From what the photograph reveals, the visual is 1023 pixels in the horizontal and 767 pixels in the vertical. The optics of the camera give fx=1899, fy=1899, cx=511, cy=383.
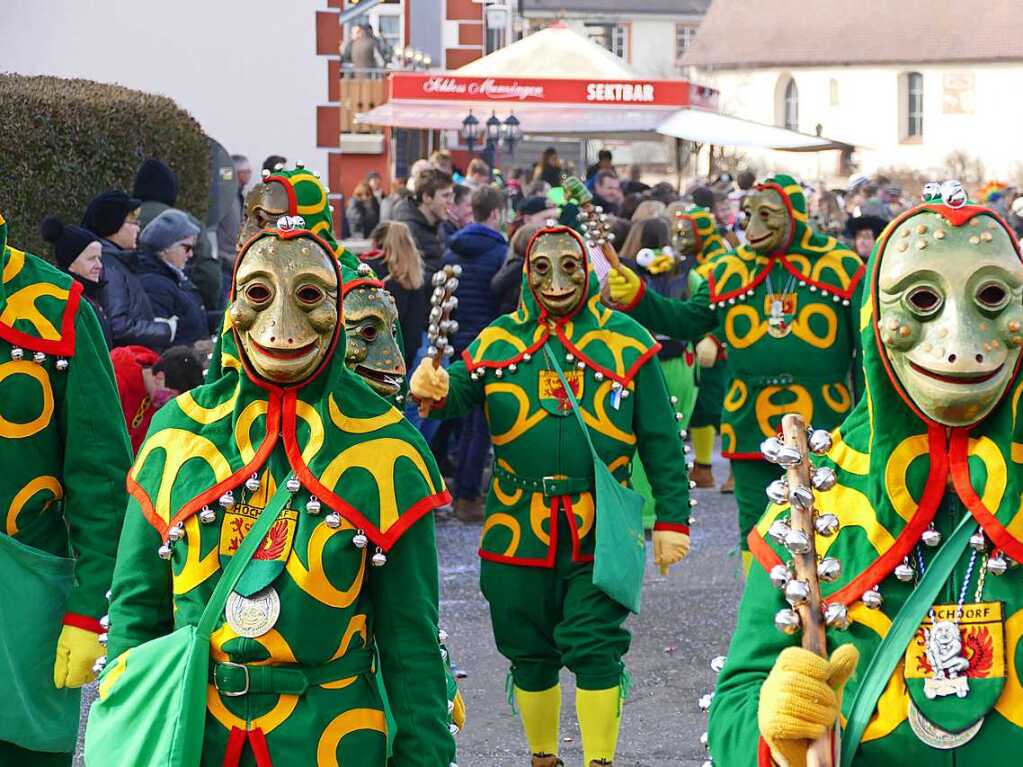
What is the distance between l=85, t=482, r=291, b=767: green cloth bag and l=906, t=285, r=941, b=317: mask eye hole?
4.22ft

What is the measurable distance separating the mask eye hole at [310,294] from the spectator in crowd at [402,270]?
665 centimetres

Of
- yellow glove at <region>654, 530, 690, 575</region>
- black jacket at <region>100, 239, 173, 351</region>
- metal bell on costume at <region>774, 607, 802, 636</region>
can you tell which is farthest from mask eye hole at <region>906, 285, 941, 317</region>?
black jacket at <region>100, 239, 173, 351</region>

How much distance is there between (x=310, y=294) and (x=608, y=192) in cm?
1262

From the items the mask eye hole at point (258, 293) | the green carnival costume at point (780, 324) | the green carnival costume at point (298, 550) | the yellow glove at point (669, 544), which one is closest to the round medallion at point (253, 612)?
the green carnival costume at point (298, 550)

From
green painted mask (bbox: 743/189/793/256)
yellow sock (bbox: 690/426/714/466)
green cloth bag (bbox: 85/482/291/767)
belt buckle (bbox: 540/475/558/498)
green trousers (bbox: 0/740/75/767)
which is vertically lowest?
green trousers (bbox: 0/740/75/767)

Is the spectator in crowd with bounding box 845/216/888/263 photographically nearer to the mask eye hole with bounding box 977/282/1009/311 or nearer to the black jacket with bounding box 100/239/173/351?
the black jacket with bounding box 100/239/173/351

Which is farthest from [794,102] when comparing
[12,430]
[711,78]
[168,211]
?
[12,430]

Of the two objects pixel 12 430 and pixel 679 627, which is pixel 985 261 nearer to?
pixel 12 430

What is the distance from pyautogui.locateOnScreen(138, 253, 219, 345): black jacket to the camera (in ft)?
29.4

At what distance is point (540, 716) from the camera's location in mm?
6375

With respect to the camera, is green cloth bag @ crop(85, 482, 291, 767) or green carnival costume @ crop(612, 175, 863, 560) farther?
green carnival costume @ crop(612, 175, 863, 560)

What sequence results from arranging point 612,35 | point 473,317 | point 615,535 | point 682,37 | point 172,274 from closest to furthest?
point 615,535, point 172,274, point 473,317, point 612,35, point 682,37

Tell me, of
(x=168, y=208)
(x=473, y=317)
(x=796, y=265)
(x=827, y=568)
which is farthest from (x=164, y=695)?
(x=473, y=317)

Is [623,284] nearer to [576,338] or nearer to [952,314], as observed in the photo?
[576,338]
